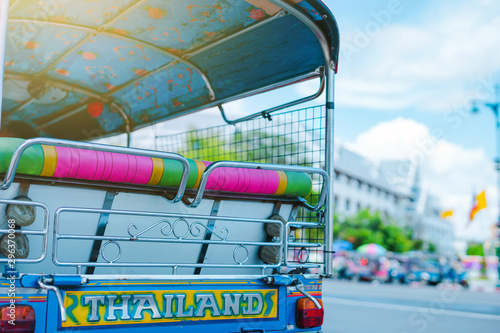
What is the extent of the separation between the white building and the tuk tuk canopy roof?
127 ft

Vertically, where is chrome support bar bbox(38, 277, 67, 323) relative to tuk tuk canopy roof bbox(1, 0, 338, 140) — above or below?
below

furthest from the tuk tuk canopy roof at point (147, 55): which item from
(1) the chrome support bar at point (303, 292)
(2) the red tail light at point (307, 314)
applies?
(2) the red tail light at point (307, 314)

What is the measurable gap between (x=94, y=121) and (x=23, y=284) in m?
3.93

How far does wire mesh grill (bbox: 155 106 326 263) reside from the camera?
3992 millimetres

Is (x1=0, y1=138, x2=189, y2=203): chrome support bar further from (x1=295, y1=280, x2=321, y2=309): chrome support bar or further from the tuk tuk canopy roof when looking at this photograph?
the tuk tuk canopy roof

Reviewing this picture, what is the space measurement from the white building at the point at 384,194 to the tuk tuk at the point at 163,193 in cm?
3953

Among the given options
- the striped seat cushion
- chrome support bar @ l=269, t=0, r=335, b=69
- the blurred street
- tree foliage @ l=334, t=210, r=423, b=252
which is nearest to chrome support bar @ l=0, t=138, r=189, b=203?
the striped seat cushion

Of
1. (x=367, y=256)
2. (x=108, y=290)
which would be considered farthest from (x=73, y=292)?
(x=367, y=256)

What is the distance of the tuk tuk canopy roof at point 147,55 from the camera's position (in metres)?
3.82

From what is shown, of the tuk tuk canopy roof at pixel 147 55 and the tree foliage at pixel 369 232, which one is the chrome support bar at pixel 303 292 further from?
the tree foliage at pixel 369 232

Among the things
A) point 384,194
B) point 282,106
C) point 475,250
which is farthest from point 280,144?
point 475,250

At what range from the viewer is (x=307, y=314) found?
3.41m

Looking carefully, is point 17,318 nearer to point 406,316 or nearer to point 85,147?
point 85,147

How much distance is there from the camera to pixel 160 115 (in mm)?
5773
